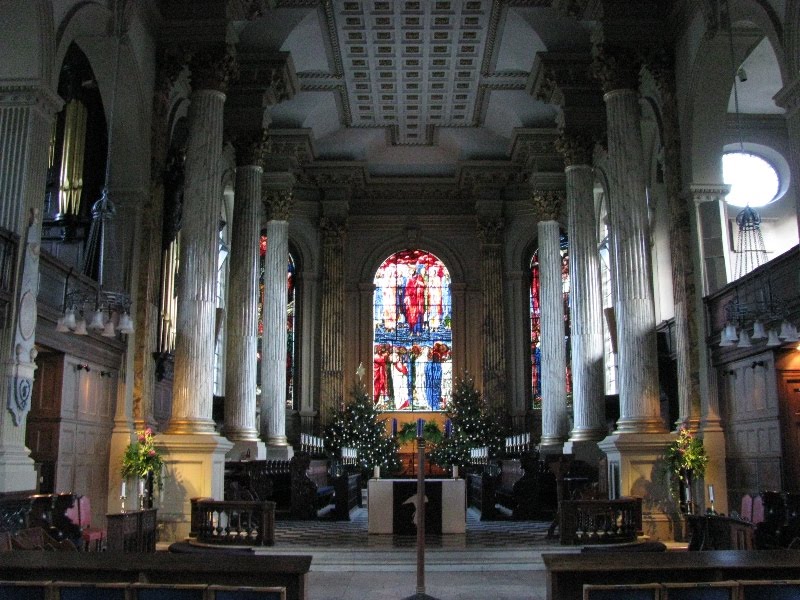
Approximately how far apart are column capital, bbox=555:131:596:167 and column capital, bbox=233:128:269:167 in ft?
21.0

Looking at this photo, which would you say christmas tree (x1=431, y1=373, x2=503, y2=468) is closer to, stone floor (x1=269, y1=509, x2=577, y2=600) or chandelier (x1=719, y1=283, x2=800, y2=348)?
stone floor (x1=269, y1=509, x2=577, y2=600)

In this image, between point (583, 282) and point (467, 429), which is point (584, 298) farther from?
point (467, 429)

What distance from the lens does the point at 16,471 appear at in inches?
393

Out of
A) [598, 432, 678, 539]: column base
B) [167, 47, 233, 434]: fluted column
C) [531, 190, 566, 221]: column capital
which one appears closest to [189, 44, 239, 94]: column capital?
[167, 47, 233, 434]: fluted column

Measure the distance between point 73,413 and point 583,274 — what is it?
35.1 feet

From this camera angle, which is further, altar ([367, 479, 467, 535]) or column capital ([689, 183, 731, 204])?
column capital ([689, 183, 731, 204])

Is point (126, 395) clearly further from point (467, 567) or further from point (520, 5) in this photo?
point (520, 5)

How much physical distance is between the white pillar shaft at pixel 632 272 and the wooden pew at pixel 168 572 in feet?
31.1

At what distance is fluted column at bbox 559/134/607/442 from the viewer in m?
18.1

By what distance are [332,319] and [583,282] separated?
970 centimetres

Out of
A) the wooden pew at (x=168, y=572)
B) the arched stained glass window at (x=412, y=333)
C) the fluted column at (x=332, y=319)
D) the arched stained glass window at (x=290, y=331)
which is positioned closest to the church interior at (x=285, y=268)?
the wooden pew at (x=168, y=572)

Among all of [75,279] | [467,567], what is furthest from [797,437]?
[75,279]

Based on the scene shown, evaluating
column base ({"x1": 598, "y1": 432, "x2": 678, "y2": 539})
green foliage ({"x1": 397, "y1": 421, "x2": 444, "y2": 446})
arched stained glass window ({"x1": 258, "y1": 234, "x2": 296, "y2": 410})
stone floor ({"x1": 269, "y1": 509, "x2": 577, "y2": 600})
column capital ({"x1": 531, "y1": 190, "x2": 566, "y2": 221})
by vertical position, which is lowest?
stone floor ({"x1": 269, "y1": 509, "x2": 577, "y2": 600})

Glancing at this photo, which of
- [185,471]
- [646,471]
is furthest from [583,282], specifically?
[185,471]
